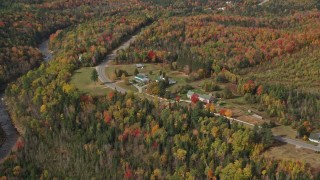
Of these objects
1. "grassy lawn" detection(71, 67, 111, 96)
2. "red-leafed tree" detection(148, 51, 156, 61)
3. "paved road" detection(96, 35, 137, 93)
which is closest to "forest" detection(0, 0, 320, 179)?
"red-leafed tree" detection(148, 51, 156, 61)

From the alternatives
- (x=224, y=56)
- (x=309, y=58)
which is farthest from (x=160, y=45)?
(x=309, y=58)

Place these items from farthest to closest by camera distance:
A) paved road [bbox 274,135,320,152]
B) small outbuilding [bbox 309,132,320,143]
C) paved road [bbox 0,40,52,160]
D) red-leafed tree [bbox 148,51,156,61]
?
1. red-leafed tree [bbox 148,51,156,61]
2. paved road [bbox 0,40,52,160]
3. small outbuilding [bbox 309,132,320,143]
4. paved road [bbox 274,135,320,152]

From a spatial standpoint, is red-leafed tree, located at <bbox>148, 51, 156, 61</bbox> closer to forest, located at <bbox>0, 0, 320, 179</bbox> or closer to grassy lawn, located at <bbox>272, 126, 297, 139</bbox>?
forest, located at <bbox>0, 0, 320, 179</bbox>

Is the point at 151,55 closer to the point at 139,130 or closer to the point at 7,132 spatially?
the point at 7,132

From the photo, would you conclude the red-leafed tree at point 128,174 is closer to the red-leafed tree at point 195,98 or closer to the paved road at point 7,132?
the red-leafed tree at point 195,98

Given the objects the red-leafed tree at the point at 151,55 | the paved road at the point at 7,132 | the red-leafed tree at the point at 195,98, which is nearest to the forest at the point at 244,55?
the red-leafed tree at the point at 151,55
